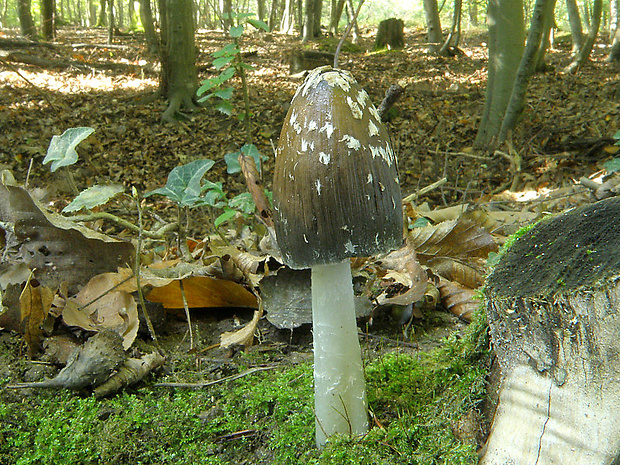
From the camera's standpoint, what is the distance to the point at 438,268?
3.56 metres

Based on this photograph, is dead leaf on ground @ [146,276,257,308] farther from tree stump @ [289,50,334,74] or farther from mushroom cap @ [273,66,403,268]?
tree stump @ [289,50,334,74]

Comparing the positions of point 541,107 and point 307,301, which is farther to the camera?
point 541,107

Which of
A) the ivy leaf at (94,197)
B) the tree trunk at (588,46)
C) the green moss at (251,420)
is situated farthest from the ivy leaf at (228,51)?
the tree trunk at (588,46)

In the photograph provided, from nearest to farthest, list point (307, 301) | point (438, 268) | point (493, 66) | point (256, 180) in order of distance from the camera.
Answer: point (256, 180), point (307, 301), point (438, 268), point (493, 66)

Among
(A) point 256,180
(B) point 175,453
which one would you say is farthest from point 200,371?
(A) point 256,180

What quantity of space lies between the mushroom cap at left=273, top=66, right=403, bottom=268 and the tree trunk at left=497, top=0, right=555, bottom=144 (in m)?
6.31

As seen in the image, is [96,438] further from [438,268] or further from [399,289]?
[438,268]

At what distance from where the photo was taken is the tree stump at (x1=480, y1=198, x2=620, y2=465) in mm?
1321

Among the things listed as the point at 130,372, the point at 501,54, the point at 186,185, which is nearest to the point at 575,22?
the point at 501,54

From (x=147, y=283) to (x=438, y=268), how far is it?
1964mm

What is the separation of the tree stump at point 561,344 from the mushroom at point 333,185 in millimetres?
465

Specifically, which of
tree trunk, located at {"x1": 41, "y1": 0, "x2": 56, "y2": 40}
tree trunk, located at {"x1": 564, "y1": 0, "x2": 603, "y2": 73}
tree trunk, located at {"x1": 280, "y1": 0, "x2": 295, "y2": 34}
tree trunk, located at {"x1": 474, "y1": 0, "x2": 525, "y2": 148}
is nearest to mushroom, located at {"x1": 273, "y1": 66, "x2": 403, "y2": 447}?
tree trunk, located at {"x1": 474, "y1": 0, "x2": 525, "y2": 148}

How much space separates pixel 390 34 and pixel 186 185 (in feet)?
56.0

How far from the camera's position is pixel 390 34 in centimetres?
1834
